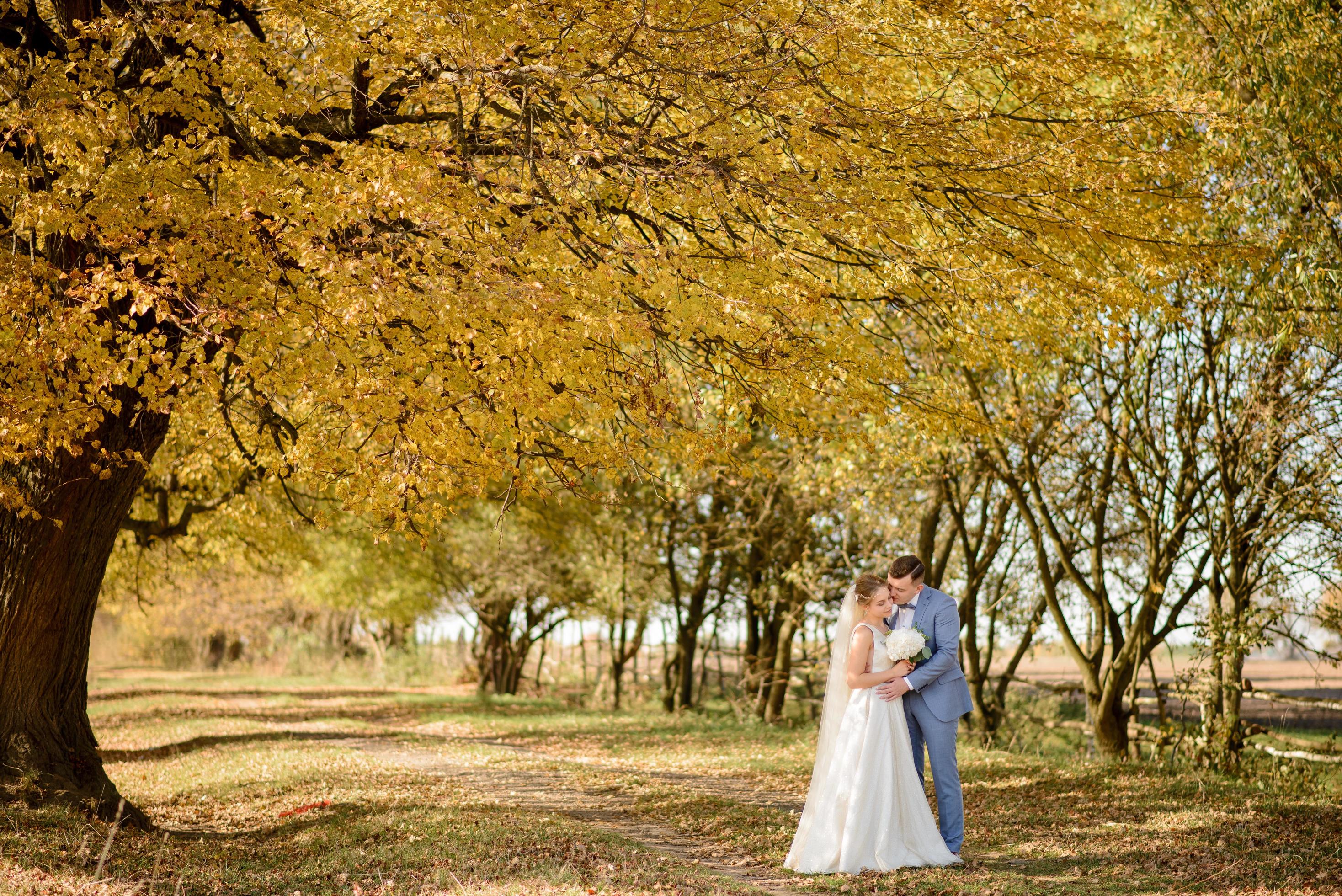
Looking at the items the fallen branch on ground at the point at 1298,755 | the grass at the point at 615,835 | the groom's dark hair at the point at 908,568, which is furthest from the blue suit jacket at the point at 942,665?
the fallen branch on ground at the point at 1298,755

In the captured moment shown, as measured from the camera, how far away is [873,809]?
23.7ft

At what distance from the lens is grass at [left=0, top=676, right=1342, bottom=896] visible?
6.91 m

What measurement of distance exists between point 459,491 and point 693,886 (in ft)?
11.6

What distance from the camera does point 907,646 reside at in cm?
746

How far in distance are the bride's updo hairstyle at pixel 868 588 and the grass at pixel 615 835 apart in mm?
1812

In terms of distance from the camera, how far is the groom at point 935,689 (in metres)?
7.49

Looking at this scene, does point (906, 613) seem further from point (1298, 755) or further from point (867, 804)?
point (1298, 755)

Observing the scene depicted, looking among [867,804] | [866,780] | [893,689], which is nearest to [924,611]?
[893,689]

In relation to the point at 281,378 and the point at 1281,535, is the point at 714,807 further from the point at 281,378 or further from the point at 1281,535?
the point at 1281,535

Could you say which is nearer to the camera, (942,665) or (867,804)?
(867,804)

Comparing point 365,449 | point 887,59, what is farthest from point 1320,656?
point 365,449

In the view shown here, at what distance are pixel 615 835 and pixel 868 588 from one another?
288 centimetres

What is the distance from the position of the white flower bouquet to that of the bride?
100 mm

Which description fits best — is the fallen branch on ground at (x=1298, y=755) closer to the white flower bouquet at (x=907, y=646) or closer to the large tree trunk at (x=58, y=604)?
the white flower bouquet at (x=907, y=646)
